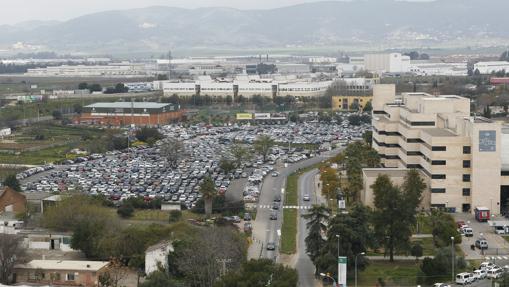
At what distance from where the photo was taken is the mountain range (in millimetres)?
154125

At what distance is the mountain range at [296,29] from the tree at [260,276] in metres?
129

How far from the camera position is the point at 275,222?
17.0 m

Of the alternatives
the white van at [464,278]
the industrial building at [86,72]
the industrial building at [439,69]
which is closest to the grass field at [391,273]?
the white van at [464,278]

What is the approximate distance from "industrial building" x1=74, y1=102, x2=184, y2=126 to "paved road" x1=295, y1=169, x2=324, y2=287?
1440 centimetres

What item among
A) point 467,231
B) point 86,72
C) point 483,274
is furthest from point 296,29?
point 483,274

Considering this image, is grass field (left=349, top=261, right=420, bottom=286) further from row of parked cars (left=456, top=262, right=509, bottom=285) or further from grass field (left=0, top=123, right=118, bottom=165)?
grass field (left=0, top=123, right=118, bottom=165)

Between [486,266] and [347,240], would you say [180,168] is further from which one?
[486,266]

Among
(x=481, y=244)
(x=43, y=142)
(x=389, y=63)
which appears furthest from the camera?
(x=389, y=63)

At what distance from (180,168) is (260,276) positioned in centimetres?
1362

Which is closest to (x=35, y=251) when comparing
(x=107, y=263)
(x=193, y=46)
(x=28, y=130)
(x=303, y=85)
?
(x=107, y=263)

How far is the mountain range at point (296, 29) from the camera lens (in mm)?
154125

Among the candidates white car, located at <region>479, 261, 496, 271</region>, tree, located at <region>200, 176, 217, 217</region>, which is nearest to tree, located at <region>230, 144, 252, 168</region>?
tree, located at <region>200, 176, 217, 217</region>

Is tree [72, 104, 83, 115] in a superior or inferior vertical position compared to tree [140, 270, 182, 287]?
superior

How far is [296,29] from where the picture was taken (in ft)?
586
